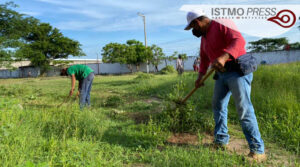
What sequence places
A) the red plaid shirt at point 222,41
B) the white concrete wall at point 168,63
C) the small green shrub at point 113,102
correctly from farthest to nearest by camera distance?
the white concrete wall at point 168,63 < the small green shrub at point 113,102 < the red plaid shirt at point 222,41

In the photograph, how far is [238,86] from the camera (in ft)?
7.14

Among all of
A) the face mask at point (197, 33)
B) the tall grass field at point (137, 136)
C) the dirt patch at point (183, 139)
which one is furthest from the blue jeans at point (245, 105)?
the dirt patch at point (183, 139)

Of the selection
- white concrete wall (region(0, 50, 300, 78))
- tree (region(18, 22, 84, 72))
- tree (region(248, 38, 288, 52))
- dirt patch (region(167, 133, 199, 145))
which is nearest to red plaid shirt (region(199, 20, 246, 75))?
dirt patch (region(167, 133, 199, 145))

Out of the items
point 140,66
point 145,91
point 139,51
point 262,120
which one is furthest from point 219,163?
point 140,66

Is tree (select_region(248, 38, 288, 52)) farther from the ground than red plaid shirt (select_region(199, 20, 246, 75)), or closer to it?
farther from the ground

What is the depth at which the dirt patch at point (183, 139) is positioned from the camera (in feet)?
9.47

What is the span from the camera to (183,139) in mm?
3010

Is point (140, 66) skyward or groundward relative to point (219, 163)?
skyward

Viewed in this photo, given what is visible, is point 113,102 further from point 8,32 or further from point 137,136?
point 8,32

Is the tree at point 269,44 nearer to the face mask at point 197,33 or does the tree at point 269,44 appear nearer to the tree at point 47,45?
the tree at point 47,45

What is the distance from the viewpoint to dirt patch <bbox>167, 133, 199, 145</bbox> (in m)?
2.89

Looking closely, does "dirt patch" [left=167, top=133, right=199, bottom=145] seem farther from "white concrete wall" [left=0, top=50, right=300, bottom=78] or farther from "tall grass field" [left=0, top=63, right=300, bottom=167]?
"white concrete wall" [left=0, top=50, right=300, bottom=78]

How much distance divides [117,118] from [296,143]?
118 inches

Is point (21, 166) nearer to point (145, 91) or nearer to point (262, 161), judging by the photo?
point (262, 161)
